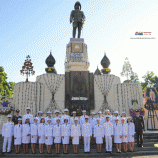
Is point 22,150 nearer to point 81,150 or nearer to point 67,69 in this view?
point 81,150

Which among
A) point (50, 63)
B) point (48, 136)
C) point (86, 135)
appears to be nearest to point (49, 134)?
point (48, 136)

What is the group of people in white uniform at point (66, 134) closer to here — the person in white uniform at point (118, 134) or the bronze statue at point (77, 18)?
the person in white uniform at point (118, 134)

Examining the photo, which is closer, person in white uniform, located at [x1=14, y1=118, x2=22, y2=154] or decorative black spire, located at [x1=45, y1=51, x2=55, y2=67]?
→ person in white uniform, located at [x1=14, y1=118, x2=22, y2=154]

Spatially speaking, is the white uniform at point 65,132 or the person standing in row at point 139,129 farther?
the person standing in row at point 139,129

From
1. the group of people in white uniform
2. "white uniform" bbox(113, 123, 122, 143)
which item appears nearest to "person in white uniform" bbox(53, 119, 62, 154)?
the group of people in white uniform

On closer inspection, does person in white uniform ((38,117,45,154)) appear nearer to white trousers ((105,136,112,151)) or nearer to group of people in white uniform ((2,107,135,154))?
group of people in white uniform ((2,107,135,154))

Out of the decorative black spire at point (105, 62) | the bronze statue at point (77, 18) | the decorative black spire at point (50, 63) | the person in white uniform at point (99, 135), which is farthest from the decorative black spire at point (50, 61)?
the person in white uniform at point (99, 135)

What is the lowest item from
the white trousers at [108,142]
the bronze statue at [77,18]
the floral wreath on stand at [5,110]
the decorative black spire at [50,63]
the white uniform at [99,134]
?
the white trousers at [108,142]


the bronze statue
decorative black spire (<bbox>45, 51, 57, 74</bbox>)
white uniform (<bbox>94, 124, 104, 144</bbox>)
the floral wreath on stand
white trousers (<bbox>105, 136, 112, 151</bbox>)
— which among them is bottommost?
white trousers (<bbox>105, 136, 112, 151</bbox>)

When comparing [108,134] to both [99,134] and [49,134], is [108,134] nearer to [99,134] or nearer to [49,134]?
[99,134]

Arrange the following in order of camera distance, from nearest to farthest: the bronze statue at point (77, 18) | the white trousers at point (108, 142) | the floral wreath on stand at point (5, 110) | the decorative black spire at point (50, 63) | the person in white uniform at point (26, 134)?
the white trousers at point (108, 142) < the person in white uniform at point (26, 134) < the floral wreath on stand at point (5, 110) < the bronze statue at point (77, 18) < the decorative black spire at point (50, 63)

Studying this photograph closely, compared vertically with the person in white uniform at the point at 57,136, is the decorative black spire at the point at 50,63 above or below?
above

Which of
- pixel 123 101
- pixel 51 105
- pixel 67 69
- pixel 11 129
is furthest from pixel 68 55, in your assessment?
pixel 11 129

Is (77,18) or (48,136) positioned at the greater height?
(77,18)
